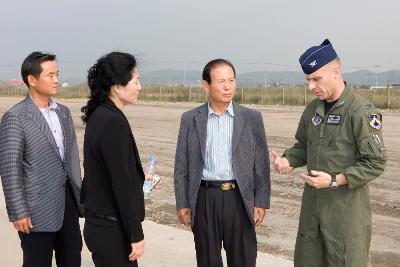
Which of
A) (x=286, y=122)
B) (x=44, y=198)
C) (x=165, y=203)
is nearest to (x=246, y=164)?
(x=44, y=198)

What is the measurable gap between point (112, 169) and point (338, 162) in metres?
1.26

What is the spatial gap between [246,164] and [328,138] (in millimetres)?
593

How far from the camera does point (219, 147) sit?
313 centimetres

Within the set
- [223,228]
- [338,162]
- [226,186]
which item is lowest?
[223,228]

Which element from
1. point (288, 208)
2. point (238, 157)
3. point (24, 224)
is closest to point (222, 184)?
point (238, 157)

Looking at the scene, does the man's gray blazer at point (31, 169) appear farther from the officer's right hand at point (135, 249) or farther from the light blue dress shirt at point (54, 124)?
the officer's right hand at point (135, 249)

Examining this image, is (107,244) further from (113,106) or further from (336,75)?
(336,75)

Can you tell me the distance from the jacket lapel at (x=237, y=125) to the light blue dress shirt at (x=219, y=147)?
0.11 ft

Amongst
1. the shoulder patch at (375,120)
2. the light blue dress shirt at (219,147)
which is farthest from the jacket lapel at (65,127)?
the shoulder patch at (375,120)

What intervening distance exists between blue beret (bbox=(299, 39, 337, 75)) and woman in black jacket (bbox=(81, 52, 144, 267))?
0.97m

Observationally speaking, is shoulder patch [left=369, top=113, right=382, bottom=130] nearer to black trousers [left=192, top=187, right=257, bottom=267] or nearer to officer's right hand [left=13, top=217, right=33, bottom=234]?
black trousers [left=192, top=187, right=257, bottom=267]

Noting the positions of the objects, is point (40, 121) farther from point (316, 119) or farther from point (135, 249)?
point (316, 119)

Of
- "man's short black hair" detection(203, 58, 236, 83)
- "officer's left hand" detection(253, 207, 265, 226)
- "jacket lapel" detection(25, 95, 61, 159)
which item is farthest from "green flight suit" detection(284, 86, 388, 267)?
"jacket lapel" detection(25, 95, 61, 159)

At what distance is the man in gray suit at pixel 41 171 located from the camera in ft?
9.82
